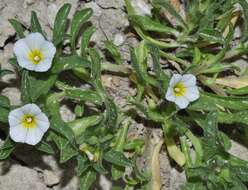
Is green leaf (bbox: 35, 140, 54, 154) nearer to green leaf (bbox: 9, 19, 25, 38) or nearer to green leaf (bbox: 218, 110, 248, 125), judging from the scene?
green leaf (bbox: 9, 19, 25, 38)

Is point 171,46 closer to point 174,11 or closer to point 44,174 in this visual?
point 174,11

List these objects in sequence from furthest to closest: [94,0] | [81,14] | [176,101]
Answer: [94,0] → [81,14] → [176,101]

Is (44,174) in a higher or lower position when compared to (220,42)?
lower

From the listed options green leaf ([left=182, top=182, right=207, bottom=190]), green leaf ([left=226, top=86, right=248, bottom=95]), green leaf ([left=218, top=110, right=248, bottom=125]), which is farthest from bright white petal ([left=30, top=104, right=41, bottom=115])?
green leaf ([left=226, top=86, right=248, bottom=95])

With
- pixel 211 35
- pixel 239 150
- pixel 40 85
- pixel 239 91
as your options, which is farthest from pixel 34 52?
pixel 239 150

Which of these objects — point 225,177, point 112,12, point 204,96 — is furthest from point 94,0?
point 225,177

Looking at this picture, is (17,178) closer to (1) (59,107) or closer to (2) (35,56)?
(1) (59,107)
